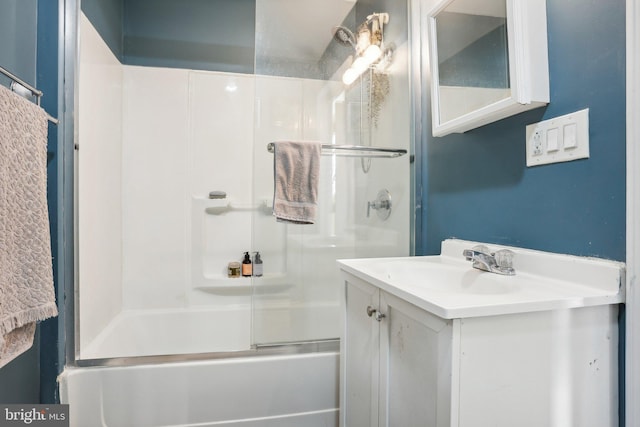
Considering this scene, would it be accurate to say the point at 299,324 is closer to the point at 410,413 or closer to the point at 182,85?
the point at 410,413

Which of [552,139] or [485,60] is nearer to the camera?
[552,139]

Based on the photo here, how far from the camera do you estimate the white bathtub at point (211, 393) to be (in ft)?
4.27

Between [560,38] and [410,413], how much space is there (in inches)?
42.6

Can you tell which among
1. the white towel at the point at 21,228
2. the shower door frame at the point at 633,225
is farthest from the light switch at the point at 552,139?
the white towel at the point at 21,228

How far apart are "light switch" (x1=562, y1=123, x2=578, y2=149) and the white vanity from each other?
301 mm

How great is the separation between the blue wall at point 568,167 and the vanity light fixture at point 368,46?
0.76 meters

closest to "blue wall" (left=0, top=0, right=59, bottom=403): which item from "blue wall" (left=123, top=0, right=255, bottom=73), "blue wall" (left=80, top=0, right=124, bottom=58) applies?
"blue wall" (left=80, top=0, right=124, bottom=58)

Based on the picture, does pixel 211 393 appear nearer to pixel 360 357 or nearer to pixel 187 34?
pixel 360 357

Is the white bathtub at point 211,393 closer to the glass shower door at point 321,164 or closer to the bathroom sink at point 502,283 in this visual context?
the glass shower door at point 321,164

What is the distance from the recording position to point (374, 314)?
37.6 inches

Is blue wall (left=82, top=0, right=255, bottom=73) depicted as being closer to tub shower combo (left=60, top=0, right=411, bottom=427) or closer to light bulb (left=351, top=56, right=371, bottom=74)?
tub shower combo (left=60, top=0, right=411, bottom=427)

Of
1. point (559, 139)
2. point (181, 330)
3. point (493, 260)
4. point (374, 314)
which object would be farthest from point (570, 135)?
point (181, 330)

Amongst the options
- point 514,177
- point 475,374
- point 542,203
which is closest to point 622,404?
point 475,374

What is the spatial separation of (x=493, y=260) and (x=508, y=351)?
0.39 metres
